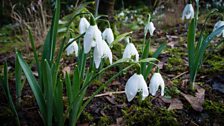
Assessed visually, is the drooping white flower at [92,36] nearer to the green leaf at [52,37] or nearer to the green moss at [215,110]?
the green leaf at [52,37]

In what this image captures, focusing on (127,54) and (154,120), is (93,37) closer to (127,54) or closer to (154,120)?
(127,54)

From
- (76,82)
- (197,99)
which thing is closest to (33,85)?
(76,82)

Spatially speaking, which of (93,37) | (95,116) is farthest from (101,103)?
(93,37)

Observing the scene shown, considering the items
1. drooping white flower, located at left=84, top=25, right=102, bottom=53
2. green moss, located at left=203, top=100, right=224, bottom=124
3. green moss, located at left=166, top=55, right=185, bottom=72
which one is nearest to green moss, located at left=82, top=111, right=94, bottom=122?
drooping white flower, located at left=84, top=25, right=102, bottom=53

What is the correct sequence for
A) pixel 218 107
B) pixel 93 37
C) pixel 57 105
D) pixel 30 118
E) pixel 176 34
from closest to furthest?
1. pixel 93 37
2. pixel 57 105
3. pixel 30 118
4. pixel 218 107
5. pixel 176 34

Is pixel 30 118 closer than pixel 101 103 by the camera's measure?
Yes
